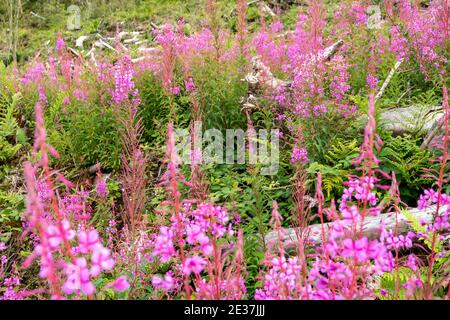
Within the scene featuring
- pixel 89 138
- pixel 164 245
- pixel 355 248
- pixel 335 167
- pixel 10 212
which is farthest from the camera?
pixel 89 138

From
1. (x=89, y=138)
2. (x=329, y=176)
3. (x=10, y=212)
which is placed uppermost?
(x=89, y=138)

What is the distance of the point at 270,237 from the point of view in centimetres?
340

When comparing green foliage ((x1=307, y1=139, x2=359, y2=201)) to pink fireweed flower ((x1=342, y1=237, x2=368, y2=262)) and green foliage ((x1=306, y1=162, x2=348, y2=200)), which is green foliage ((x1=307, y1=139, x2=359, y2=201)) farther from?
pink fireweed flower ((x1=342, y1=237, x2=368, y2=262))

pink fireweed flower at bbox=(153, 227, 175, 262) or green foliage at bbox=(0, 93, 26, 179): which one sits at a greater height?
green foliage at bbox=(0, 93, 26, 179)

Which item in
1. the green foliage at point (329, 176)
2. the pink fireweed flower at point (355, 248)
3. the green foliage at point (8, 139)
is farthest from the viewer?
the green foliage at point (8, 139)

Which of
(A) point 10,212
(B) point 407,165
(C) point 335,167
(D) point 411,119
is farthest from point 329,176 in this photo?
(A) point 10,212

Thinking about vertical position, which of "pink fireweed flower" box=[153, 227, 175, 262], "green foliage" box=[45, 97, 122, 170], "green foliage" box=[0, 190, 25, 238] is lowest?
"green foliage" box=[0, 190, 25, 238]

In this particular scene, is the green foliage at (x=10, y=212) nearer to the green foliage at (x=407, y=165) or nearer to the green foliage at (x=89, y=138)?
the green foliage at (x=89, y=138)

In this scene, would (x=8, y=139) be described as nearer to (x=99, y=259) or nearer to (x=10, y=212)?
(x=10, y=212)

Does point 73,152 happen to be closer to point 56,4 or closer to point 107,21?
point 107,21

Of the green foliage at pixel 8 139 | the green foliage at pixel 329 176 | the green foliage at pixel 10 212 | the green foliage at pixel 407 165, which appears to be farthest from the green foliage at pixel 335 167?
the green foliage at pixel 8 139

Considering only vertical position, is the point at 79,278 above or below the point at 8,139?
below

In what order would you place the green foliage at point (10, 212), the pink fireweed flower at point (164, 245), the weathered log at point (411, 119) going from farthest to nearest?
1. the green foliage at point (10, 212)
2. the weathered log at point (411, 119)
3. the pink fireweed flower at point (164, 245)

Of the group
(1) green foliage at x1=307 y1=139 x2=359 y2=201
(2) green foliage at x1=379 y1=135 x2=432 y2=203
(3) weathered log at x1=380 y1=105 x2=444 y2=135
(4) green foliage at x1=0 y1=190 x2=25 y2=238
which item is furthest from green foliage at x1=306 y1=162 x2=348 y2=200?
(4) green foliage at x1=0 y1=190 x2=25 y2=238
